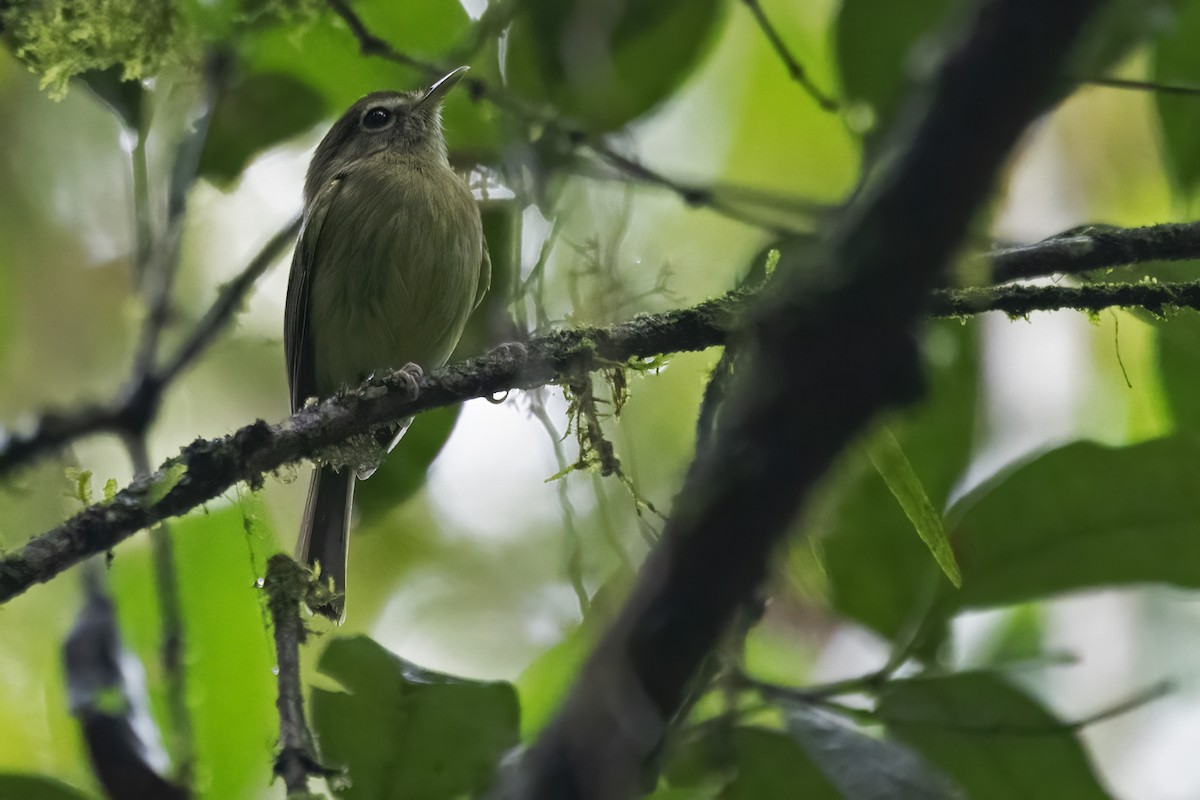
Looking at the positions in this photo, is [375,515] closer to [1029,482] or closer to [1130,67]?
[1029,482]

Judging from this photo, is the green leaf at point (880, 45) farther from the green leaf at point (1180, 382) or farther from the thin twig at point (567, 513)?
the thin twig at point (567, 513)

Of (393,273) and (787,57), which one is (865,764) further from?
(393,273)

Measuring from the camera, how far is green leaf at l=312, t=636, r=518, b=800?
2.29 m

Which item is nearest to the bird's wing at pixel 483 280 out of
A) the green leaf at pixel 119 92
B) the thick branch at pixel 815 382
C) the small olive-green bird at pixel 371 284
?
the small olive-green bird at pixel 371 284

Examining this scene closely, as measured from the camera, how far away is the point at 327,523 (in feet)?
13.1

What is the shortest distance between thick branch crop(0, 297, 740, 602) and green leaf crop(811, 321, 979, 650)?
0.52 m

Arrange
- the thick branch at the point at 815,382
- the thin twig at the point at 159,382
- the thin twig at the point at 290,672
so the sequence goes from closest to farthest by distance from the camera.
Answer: the thick branch at the point at 815,382 < the thin twig at the point at 290,672 < the thin twig at the point at 159,382

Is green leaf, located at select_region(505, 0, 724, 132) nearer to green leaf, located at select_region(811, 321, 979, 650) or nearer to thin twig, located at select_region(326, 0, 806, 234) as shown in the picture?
thin twig, located at select_region(326, 0, 806, 234)

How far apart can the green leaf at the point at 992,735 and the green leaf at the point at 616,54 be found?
167cm

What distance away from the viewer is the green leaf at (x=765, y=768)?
2.22 meters

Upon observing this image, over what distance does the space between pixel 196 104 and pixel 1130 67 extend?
9.39ft

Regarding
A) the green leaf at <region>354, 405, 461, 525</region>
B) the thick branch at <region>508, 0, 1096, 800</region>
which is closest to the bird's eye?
the green leaf at <region>354, 405, 461, 525</region>

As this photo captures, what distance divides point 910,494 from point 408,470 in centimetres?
168

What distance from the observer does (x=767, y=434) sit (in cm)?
89
